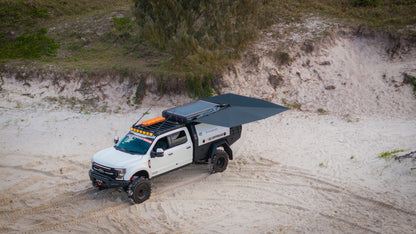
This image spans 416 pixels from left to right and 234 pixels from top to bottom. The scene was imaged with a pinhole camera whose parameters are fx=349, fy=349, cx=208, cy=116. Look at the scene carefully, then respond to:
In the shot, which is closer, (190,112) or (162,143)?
(162,143)

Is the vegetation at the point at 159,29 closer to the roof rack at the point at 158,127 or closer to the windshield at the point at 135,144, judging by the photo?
the roof rack at the point at 158,127

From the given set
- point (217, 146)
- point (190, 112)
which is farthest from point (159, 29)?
point (217, 146)

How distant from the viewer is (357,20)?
2205cm

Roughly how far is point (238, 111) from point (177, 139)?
2444mm

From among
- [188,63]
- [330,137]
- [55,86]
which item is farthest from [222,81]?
[55,86]

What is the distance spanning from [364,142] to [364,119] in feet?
9.87

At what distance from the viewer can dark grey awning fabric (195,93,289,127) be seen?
11320 millimetres

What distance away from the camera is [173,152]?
10961 mm

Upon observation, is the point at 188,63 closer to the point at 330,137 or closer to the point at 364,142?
the point at 330,137

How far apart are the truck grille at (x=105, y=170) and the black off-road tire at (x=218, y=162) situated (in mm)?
3332

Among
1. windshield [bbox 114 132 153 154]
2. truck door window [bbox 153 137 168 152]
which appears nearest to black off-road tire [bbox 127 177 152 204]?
windshield [bbox 114 132 153 154]

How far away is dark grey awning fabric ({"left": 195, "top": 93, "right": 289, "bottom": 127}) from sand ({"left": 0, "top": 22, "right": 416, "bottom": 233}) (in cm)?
201

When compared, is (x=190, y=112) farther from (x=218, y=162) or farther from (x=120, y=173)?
(x=120, y=173)

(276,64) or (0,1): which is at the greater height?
(0,1)
